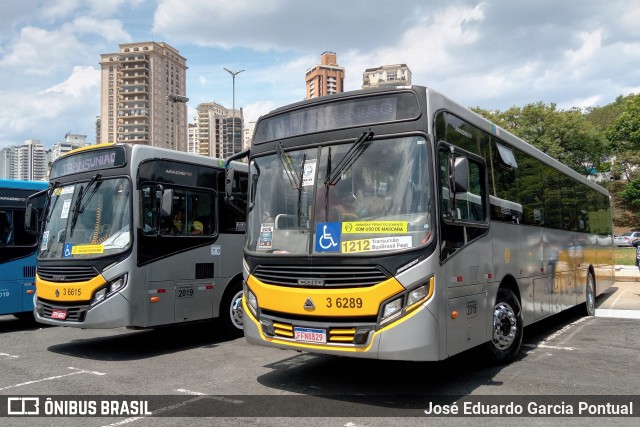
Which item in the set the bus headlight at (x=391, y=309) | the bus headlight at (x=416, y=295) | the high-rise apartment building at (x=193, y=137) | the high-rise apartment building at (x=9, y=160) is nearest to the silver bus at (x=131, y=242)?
the bus headlight at (x=391, y=309)

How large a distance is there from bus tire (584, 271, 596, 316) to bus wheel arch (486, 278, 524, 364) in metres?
5.48

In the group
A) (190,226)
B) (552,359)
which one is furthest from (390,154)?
(190,226)

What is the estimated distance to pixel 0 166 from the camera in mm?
116250

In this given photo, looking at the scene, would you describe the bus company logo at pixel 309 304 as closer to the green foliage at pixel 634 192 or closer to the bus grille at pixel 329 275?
the bus grille at pixel 329 275

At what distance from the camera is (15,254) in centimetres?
1110

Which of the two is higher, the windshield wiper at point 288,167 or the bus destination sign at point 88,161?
the bus destination sign at point 88,161

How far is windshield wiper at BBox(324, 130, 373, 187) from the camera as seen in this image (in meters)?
5.81

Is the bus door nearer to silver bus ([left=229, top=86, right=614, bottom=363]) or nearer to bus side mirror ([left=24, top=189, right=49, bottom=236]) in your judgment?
silver bus ([left=229, top=86, right=614, bottom=363])

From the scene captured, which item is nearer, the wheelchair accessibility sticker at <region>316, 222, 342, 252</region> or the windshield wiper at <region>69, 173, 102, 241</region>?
the wheelchair accessibility sticker at <region>316, 222, 342, 252</region>

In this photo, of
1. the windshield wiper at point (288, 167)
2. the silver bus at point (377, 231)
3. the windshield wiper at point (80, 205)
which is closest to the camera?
the silver bus at point (377, 231)

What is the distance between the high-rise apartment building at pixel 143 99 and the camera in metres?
122

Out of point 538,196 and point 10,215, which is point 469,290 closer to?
point 538,196

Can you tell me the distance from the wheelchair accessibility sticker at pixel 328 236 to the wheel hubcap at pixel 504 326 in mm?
2636

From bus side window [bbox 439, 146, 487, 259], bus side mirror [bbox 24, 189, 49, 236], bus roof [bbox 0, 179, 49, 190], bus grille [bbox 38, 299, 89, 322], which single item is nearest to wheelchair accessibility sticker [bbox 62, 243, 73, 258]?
bus grille [bbox 38, 299, 89, 322]
